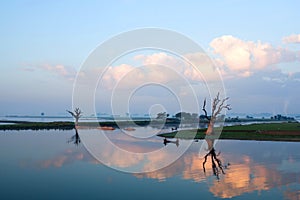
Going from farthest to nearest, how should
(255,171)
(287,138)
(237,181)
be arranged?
1. (287,138)
2. (255,171)
3. (237,181)

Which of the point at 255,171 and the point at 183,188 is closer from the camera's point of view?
the point at 183,188

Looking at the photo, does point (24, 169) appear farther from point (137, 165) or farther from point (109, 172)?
point (137, 165)

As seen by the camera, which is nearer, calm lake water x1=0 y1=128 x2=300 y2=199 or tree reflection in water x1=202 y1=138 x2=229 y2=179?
calm lake water x1=0 y1=128 x2=300 y2=199

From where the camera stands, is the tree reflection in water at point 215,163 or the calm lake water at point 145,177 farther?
the tree reflection in water at point 215,163

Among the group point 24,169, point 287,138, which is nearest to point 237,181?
point 24,169

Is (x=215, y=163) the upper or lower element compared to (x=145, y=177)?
upper

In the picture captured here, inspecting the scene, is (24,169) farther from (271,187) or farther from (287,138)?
(287,138)

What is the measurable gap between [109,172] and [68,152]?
1207cm

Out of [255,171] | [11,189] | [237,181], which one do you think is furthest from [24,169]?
[255,171]

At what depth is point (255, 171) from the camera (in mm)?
23531

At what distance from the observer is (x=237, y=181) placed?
20266 mm

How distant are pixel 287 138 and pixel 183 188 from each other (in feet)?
116

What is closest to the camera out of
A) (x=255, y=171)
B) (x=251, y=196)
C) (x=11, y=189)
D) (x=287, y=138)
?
(x=251, y=196)

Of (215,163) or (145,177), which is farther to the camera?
(215,163)
